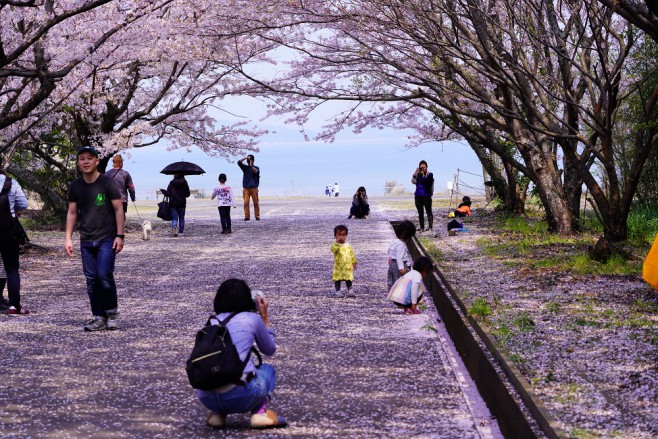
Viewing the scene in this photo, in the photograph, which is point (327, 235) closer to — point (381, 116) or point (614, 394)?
point (381, 116)

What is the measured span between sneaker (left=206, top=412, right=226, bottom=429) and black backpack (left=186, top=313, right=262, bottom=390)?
0.31 metres

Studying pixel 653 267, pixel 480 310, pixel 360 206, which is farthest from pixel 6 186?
pixel 360 206

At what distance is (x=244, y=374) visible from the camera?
6340 millimetres

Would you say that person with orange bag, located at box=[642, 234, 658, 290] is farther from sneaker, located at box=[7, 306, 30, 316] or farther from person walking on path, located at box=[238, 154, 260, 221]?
person walking on path, located at box=[238, 154, 260, 221]

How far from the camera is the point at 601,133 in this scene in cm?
1520

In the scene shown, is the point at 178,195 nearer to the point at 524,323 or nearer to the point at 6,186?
the point at 6,186

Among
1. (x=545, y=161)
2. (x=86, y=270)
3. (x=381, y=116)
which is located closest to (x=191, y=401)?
(x=86, y=270)

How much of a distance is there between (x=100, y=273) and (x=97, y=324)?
566mm

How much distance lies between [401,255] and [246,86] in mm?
17921

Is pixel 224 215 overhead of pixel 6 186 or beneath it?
beneath

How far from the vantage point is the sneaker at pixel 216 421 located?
6.50m

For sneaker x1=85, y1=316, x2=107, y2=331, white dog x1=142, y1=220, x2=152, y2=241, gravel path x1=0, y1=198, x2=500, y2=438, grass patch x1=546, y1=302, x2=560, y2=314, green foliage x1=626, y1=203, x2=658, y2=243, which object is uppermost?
green foliage x1=626, y1=203, x2=658, y2=243

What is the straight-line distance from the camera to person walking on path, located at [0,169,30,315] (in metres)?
12.0

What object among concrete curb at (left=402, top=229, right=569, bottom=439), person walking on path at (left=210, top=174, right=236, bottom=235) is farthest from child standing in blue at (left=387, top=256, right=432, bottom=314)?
→ person walking on path at (left=210, top=174, right=236, bottom=235)
